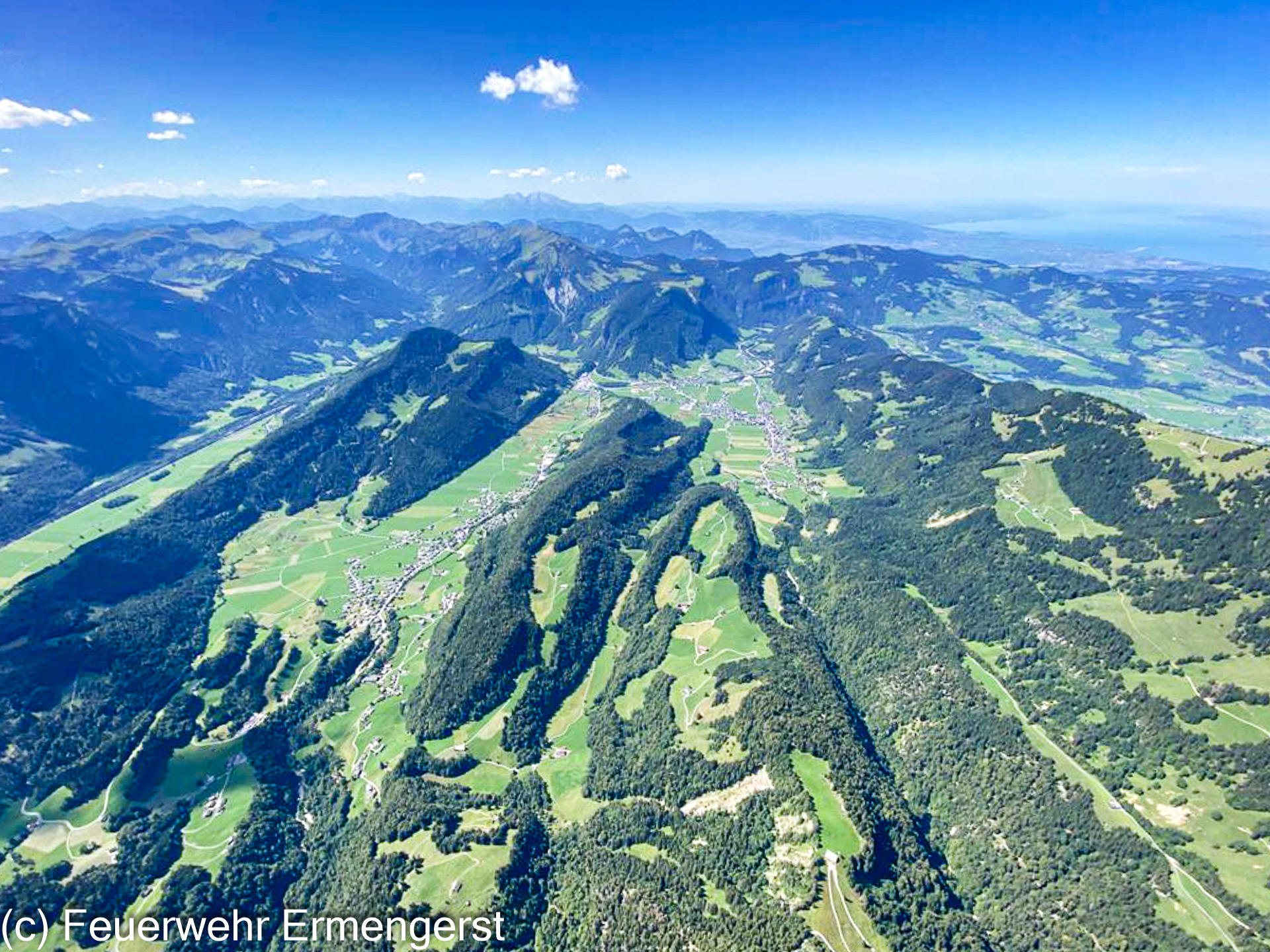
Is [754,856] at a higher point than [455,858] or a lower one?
higher

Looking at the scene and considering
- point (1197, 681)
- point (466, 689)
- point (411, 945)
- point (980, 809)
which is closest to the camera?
point (411, 945)

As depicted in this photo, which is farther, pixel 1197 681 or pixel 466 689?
pixel 466 689

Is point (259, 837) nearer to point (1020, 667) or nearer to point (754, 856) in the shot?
point (754, 856)

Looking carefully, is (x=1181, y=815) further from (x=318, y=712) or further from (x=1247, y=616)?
(x=318, y=712)

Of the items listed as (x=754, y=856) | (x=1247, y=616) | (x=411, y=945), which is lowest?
(x=411, y=945)

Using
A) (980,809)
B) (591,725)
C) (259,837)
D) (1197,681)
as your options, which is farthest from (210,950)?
(1197,681)

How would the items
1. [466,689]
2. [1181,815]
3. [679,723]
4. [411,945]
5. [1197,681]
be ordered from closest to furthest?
[411,945] → [1181,815] → [1197,681] → [679,723] → [466,689]

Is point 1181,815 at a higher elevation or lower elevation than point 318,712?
higher

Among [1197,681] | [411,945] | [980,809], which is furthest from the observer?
[1197,681]

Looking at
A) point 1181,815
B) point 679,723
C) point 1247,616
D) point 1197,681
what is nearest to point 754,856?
point 679,723
